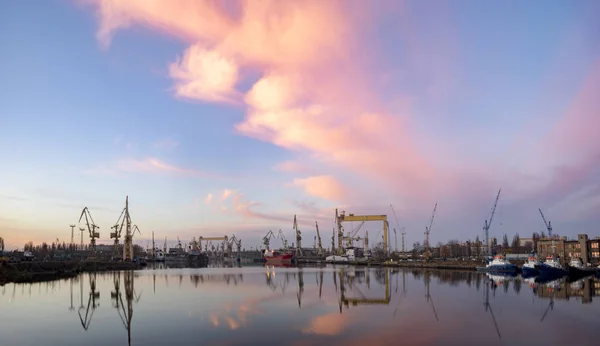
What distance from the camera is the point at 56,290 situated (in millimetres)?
42406

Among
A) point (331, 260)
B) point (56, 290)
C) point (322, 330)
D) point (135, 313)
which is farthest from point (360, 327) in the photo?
point (331, 260)

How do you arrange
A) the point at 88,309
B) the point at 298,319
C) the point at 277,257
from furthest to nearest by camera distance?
the point at 277,257, the point at 88,309, the point at 298,319

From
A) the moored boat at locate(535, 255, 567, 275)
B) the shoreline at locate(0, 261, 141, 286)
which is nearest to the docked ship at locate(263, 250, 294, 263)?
the shoreline at locate(0, 261, 141, 286)

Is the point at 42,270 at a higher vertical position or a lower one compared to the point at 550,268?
higher

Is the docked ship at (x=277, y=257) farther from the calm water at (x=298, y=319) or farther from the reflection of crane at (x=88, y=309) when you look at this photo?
the calm water at (x=298, y=319)

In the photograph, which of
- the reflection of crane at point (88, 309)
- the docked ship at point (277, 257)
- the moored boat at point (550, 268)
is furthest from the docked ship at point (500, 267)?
the docked ship at point (277, 257)

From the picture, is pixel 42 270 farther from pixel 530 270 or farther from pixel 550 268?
pixel 550 268

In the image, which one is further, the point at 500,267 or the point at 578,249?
the point at 578,249

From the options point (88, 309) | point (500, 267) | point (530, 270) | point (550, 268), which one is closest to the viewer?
point (88, 309)

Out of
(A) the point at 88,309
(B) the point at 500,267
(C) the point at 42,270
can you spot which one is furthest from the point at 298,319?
(C) the point at 42,270

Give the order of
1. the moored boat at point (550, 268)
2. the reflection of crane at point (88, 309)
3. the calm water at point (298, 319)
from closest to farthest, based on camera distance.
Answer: the calm water at point (298, 319) → the reflection of crane at point (88, 309) → the moored boat at point (550, 268)

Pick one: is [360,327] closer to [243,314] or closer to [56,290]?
[243,314]

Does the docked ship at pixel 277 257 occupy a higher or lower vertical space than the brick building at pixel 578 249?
lower

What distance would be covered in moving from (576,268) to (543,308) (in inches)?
1903
